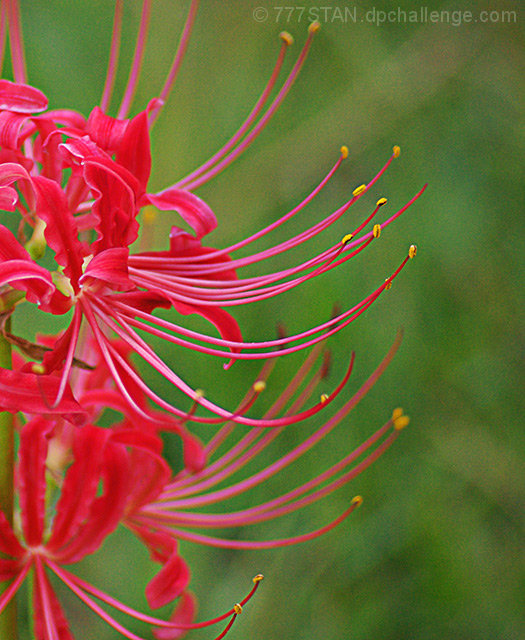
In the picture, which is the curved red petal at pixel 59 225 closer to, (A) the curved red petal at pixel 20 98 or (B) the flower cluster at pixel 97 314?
(B) the flower cluster at pixel 97 314

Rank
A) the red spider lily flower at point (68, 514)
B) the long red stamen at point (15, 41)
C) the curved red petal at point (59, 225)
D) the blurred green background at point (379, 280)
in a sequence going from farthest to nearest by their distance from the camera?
the blurred green background at point (379, 280), the long red stamen at point (15, 41), the red spider lily flower at point (68, 514), the curved red petal at point (59, 225)

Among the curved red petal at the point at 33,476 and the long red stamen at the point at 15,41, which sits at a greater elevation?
the long red stamen at the point at 15,41

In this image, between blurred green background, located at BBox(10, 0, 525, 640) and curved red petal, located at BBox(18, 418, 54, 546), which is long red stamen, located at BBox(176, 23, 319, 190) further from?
blurred green background, located at BBox(10, 0, 525, 640)

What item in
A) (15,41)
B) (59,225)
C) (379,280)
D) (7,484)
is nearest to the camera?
(59,225)

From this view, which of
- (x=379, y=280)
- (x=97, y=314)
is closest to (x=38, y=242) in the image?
(x=97, y=314)

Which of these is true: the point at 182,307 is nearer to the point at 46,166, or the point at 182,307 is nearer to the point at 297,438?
the point at 46,166

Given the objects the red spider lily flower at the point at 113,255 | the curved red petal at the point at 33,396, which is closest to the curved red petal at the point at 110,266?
the red spider lily flower at the point at 113,255

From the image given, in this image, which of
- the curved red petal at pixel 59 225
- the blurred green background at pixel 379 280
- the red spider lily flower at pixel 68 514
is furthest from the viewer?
the blurred green background at pixel 379 280

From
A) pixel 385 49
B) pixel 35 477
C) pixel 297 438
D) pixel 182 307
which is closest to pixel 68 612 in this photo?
pixel 297 438

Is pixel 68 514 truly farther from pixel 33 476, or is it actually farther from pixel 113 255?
pixel 113 255
